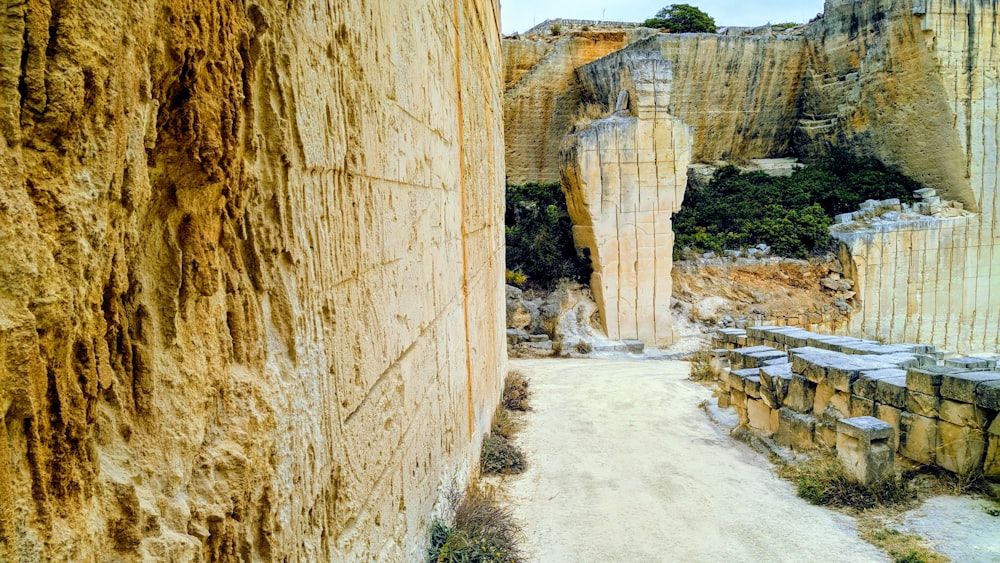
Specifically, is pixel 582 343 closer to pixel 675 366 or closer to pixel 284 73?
pixel 675 366

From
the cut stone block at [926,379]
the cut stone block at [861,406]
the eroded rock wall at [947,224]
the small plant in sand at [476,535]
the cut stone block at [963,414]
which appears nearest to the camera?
the small plant in sand at [476,535]

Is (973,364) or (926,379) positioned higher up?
(926,379)

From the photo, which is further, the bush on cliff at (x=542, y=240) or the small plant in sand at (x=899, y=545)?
the bush on cliff at (x=542, y=240)

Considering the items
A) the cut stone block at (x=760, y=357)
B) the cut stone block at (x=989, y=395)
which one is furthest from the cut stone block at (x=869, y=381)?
the cut stone block at (x=760, y=357)

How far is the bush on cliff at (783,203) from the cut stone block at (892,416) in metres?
8.37

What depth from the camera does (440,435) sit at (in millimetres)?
3385

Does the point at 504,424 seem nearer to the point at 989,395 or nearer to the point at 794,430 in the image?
the point at 794,430

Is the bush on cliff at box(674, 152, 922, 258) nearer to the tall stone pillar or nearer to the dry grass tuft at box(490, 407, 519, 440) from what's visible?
the tall stone pillar

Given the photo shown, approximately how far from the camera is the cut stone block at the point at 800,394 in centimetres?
600

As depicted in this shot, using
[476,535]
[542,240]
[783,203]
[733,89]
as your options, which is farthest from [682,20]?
[476,535]

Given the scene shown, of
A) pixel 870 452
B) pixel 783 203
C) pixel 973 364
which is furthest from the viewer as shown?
pixel 783 203

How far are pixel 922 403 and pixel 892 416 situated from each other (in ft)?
0.94

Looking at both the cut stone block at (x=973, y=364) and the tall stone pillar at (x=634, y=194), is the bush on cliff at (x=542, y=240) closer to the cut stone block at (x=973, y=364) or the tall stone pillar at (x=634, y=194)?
the tall stone pillar at (x=634, y=194)

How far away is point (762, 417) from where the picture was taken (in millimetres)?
6441
